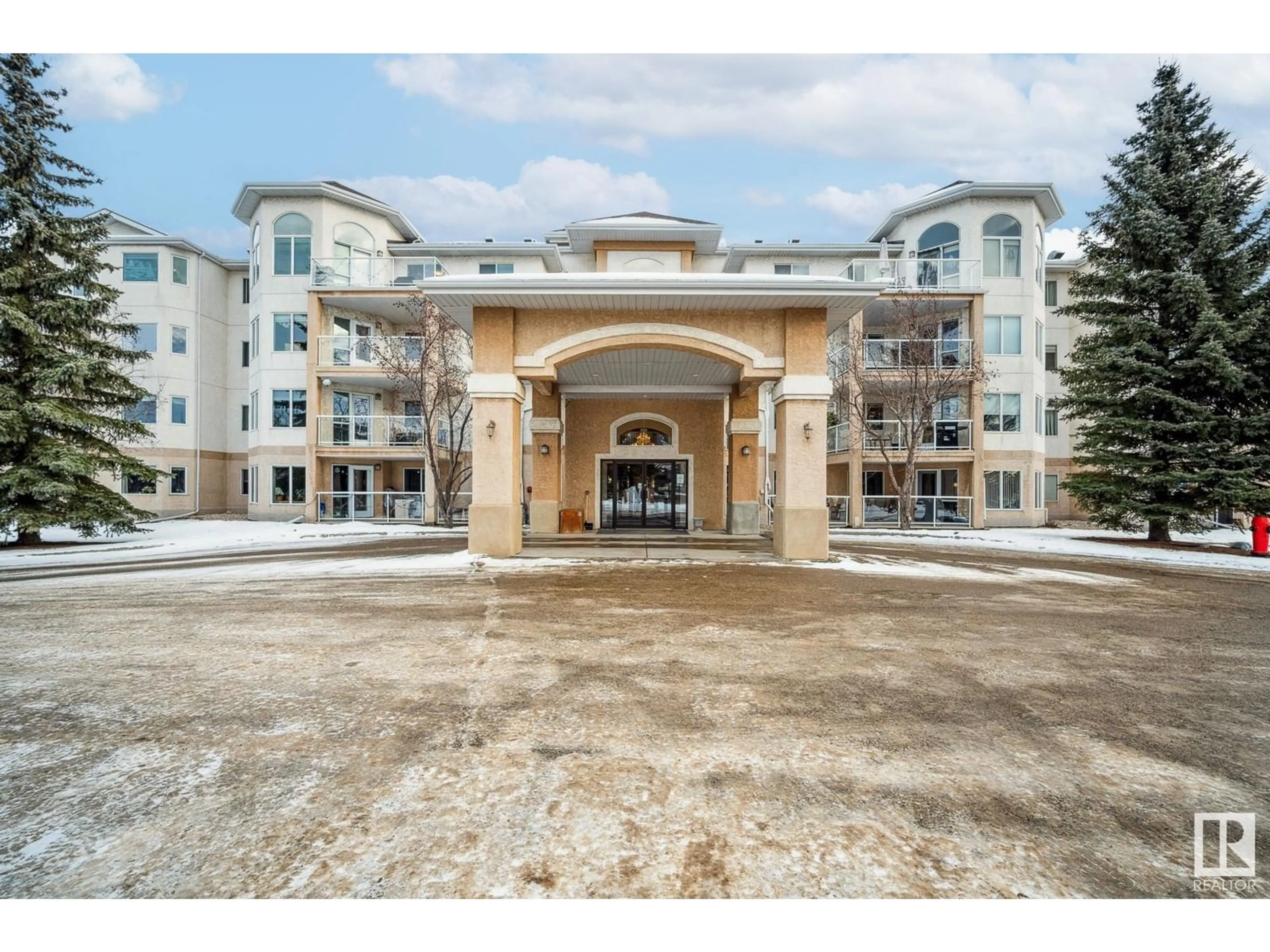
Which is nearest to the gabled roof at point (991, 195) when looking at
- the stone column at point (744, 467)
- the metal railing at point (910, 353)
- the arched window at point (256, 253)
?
the metal railing at point (910, 353)

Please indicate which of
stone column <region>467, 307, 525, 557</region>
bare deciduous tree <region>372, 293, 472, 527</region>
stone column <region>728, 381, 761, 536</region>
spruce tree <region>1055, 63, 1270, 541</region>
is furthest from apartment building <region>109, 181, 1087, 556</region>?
spruce tree <region>1055, 63, 1270, 541</region>

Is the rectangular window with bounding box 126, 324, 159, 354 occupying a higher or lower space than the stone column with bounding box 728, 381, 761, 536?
higher

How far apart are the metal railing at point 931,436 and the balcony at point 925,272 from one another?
516cm

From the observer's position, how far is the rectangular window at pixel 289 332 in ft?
85.0

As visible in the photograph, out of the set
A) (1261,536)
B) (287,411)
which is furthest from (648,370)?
(287,411)

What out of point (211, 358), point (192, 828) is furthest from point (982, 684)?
point (211, 358)

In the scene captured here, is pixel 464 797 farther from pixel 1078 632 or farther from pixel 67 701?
pixel 1078 632

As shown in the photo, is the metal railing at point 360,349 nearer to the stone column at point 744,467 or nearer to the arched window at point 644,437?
the arched window at point 644,437

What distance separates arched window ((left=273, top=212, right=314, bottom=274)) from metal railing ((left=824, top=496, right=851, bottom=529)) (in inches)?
912

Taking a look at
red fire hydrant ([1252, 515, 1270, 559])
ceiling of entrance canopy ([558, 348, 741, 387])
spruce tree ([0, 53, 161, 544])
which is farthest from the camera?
ceiling of entrance canopy ([558, 348, 741, 387])

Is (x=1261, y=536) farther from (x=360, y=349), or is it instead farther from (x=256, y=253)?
(x=256, y=253)

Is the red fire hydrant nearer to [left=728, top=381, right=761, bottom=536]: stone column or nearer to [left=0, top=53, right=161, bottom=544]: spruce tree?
[left=728, top=381, right=761, bottom=536]: stone column

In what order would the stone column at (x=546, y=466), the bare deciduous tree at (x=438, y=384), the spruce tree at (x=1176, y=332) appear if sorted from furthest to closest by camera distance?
the bare deciduous tree at (x=438, y=384) → the stone column at (x=546, y=466) → the spruce tree at (x=1176, y=332)

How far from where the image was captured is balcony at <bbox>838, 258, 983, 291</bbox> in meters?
24.5
